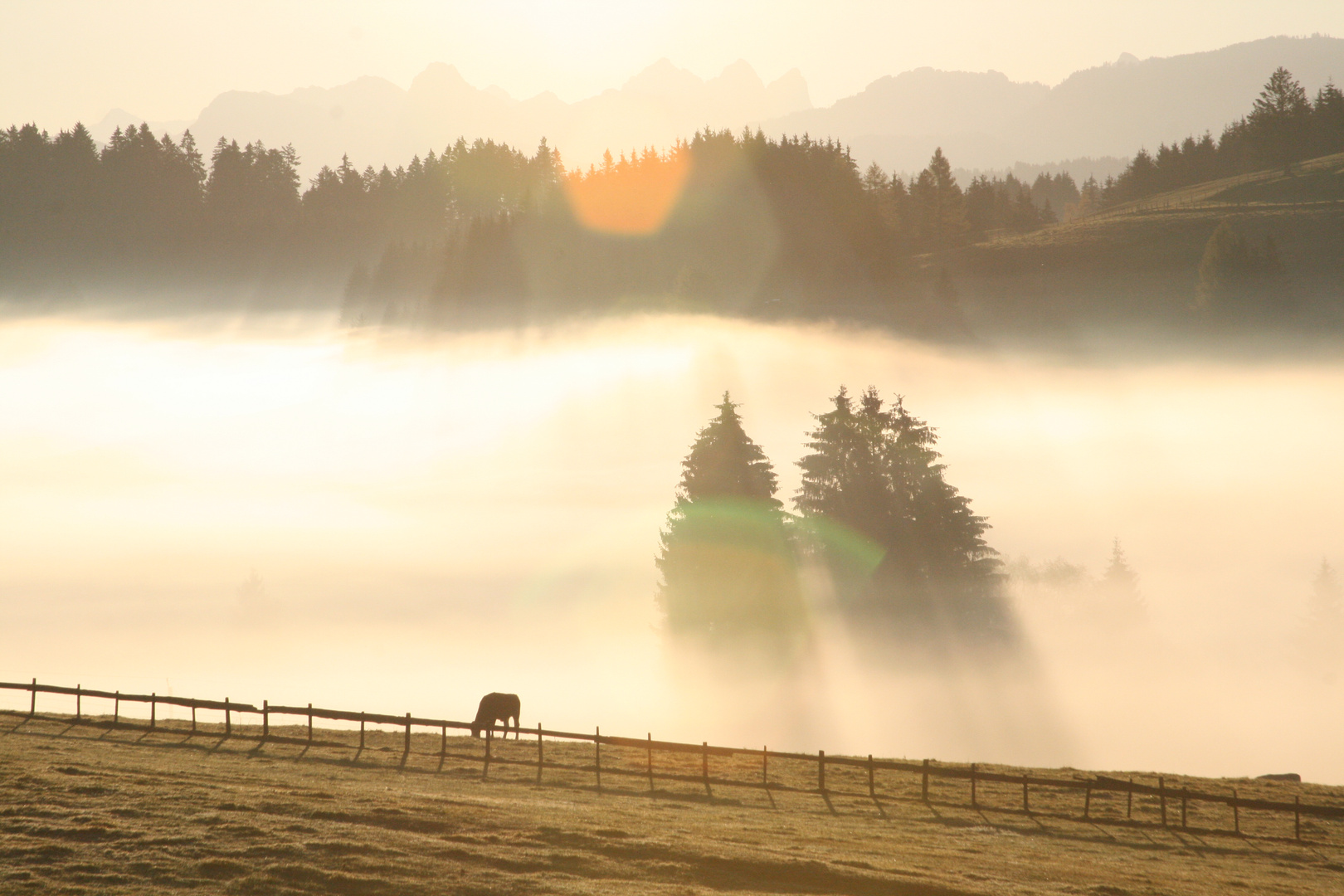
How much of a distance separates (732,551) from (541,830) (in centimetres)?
4273

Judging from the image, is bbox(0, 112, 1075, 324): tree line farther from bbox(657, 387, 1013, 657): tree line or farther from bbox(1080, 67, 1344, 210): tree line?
bbox(657, 387, 1013, 657): tree line

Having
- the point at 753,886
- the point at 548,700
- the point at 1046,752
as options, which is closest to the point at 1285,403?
the point at 1046,752

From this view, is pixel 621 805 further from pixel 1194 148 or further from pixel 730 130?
pixel 1194 148

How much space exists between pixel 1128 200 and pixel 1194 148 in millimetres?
13217

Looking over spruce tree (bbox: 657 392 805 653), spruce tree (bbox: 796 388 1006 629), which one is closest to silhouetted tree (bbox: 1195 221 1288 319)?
spruce tree (bbox: 796 388 1006 629)

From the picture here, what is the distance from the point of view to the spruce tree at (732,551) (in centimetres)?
6369

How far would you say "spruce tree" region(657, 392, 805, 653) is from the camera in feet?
209

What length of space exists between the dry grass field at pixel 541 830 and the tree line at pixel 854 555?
3099cm

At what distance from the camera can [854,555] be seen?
226 ft

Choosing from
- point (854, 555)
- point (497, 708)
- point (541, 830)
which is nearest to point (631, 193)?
point (854, 555)

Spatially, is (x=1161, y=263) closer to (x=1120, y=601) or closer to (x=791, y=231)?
(x=1120, y=601)

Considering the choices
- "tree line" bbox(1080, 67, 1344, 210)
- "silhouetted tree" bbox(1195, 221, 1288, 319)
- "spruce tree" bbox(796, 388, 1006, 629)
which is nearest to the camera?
"spruce tree" bbox(796, 388, 1006, 629)

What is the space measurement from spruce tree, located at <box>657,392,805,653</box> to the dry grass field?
30593 millimetres

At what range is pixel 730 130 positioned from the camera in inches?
6545
